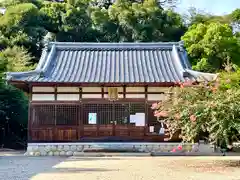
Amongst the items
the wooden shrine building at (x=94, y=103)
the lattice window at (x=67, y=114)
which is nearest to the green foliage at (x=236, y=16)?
the wooden shrine building at (x=94, y=103)

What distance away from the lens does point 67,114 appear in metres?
18.7

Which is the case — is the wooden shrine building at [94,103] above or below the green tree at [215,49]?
below

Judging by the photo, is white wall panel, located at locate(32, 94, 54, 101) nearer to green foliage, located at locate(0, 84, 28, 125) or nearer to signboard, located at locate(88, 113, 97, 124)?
signboard, located at locate(88, 113, 97, 124)

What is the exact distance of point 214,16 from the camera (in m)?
44.9

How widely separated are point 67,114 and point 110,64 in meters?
3.54

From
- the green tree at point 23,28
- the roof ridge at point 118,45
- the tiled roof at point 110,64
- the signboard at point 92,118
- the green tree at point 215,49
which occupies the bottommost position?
the signboard at point 92,118

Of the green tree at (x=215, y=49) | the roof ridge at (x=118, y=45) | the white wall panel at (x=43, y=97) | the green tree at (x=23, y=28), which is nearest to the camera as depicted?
the white wall panel at (x=43, y=97)

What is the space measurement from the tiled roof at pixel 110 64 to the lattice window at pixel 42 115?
4.32 feet

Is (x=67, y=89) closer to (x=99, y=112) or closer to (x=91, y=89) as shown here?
(x=91, y=89)

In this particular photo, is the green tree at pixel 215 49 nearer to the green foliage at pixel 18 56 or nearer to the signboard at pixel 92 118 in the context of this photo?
the green foliage at pixel 18 56

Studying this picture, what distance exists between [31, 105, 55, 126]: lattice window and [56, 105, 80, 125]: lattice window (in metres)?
0.26

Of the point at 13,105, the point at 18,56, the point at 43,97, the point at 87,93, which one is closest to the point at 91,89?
the point at 87,93

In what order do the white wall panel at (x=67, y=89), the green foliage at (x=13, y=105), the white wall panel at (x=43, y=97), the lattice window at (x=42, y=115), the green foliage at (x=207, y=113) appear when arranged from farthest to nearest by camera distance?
A: 1. the green foliage at (x=13, y=105)
2. the white wall panel at (x=67, y=89)
3. the white wall panel at (x=43, y=97)
4. the lattice window at (x=42, y=115)
5. the green foliage at (x=207, y=113)

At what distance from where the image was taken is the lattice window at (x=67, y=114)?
61.2ft
